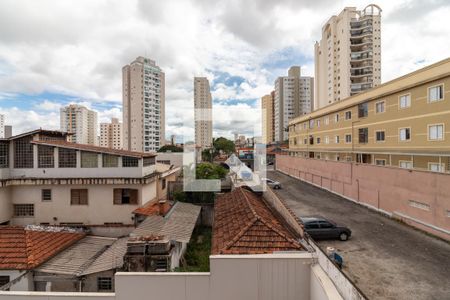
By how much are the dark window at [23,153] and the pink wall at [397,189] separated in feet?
68.1

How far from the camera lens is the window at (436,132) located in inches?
533

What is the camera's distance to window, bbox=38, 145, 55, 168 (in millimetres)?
13039

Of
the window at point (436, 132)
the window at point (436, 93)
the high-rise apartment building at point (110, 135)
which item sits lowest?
the window at point (436, 132)

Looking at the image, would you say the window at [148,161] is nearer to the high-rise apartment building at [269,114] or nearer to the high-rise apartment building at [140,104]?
the high-rise apartment building at [140,104]

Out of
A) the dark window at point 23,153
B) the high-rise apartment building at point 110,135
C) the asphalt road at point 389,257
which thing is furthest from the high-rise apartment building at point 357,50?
the high-rise apartment building at point 110,135

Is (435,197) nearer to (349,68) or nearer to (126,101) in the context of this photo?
(349,68)

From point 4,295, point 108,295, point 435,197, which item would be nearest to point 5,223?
point 4,295

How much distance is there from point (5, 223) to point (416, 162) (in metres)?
25.5

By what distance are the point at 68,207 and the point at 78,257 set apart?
4.87 m

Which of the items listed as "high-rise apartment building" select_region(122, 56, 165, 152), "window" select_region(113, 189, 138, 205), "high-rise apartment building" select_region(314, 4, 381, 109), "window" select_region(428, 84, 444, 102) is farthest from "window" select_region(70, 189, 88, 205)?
"high-rise apartment building" select_region(122, 56, 165, 152)

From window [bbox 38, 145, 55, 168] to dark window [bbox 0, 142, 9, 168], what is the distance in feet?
5.84

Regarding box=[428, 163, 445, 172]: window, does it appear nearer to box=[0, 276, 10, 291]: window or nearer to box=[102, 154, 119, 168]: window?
box=[102, 154, 119, 168]: window

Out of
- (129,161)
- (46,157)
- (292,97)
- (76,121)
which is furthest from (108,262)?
(76,121)

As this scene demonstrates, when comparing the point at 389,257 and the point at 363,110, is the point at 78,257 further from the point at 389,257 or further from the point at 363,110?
the point at 363,110
